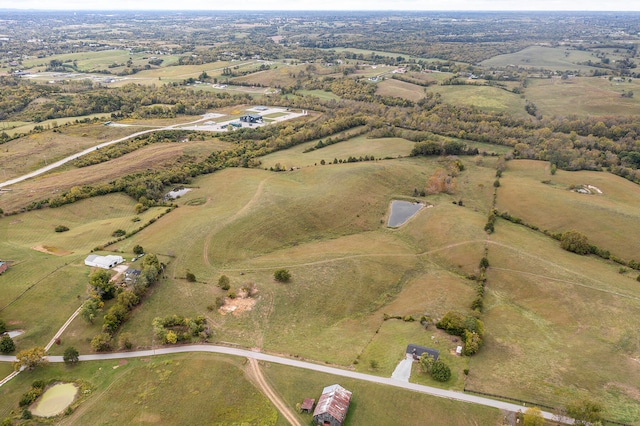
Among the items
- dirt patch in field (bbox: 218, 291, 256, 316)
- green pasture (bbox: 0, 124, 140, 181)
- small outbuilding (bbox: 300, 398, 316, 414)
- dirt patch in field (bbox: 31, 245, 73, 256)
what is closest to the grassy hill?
dirt patch in field (bbox: 218, 291, 256, 316)

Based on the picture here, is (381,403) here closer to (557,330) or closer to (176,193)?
(557,330)

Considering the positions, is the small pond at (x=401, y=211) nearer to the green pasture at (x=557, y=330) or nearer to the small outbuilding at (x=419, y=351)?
the green pasture at (x=557, y=330)

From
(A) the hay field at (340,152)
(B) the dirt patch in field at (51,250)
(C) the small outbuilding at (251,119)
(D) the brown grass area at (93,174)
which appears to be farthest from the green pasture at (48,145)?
(A) the hay field at (340,152)

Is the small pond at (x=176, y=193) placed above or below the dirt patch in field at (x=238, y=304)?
above

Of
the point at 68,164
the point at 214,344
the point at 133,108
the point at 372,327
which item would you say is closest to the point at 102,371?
the point at 214,344

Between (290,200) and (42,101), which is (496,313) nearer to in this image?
(290,200)

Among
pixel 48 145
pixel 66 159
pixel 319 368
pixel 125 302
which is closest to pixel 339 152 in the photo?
pixel 66 159

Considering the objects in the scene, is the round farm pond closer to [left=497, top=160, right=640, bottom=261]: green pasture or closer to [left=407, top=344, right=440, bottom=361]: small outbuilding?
[left=407, top=344, right=440, bottom=361]: small outbuilding
